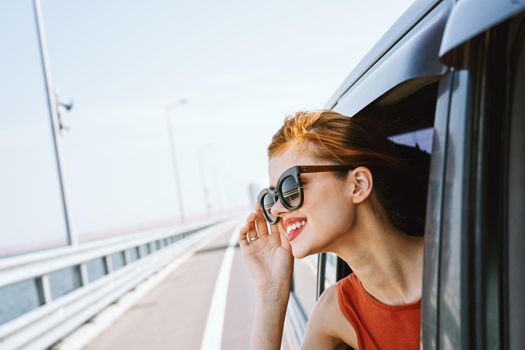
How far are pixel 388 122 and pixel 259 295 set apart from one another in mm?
925

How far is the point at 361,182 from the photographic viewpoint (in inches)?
69.4

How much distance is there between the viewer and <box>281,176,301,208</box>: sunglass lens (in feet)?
5.82

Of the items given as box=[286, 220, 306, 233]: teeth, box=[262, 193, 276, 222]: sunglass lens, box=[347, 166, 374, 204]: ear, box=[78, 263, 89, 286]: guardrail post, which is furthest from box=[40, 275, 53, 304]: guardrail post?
box=[347, 166, 374, 204]: ear

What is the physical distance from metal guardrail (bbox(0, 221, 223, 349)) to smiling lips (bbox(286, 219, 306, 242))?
13.8 feet

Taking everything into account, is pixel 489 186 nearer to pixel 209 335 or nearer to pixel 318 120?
pixel 318 120

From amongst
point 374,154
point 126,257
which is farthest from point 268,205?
point 126,257

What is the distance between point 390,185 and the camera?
185cm

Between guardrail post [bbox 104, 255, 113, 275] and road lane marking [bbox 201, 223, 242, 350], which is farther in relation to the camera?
guardrail post [bbox 104, 255, 113, 275]

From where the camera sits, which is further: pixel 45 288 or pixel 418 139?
pixel 45 288

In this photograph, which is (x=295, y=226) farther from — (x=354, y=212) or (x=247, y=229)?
(x=247, y=229)

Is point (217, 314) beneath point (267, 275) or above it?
beneath

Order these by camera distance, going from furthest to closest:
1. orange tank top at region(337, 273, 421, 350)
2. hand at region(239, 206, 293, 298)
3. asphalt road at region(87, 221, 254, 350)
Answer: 1. asphalt road at region(87, 221, 254, 350)
2. hand at region(239, 206, 293, 298)
3. orange tank top at region(337, 273, 421, 350)

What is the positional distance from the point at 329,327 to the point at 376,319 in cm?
25

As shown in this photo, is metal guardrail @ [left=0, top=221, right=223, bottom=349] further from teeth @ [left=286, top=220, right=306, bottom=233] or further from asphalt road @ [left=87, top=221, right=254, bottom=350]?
teeth @ [left=286, top=220, right=306, bottom=233]
